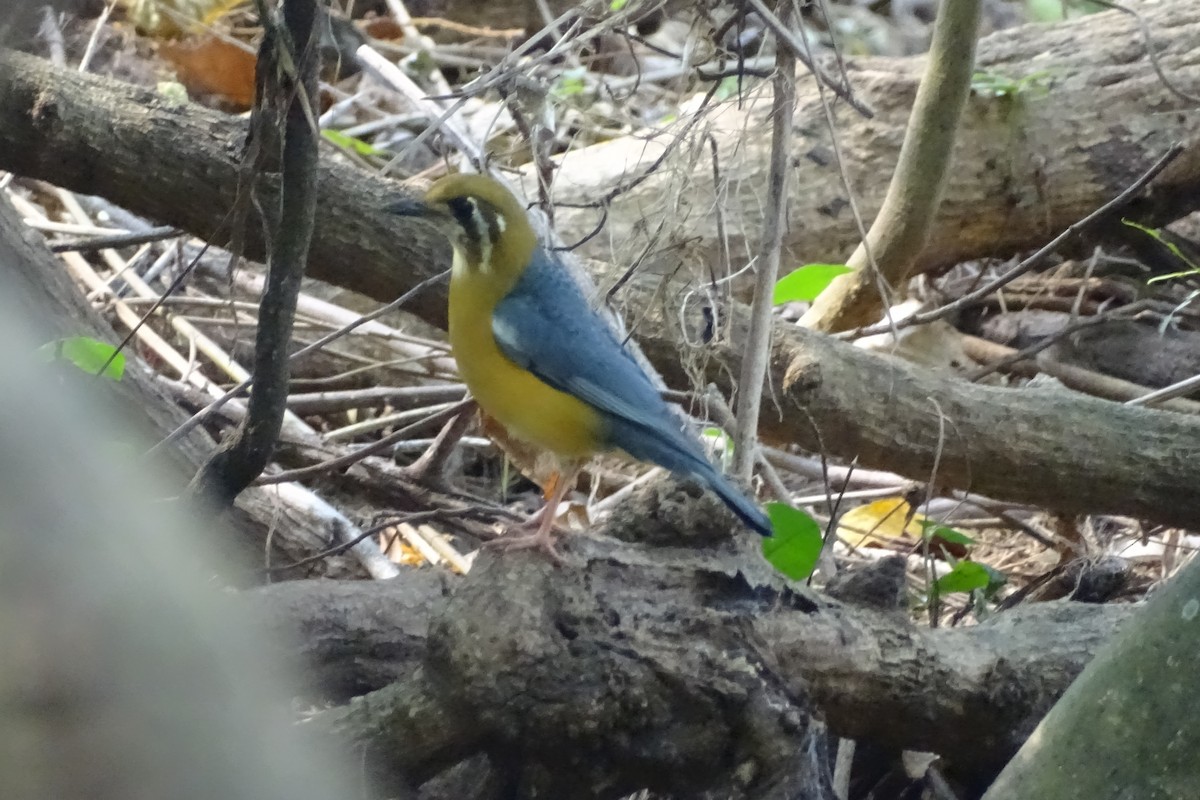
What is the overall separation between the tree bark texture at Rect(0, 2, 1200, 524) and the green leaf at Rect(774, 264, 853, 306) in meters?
0.17

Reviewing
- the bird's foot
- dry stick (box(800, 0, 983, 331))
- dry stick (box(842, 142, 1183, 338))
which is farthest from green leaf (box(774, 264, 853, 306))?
the bird's foot

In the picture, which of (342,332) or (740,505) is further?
(342,332)

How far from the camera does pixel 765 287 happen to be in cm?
304

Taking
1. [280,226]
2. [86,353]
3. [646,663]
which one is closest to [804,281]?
[646,663]

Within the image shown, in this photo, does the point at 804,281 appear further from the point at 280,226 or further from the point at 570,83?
the point at 570,83

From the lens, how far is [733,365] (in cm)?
367

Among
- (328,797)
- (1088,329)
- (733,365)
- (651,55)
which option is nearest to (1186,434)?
(733,365)

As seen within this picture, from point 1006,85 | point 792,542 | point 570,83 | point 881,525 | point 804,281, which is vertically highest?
point 570,83

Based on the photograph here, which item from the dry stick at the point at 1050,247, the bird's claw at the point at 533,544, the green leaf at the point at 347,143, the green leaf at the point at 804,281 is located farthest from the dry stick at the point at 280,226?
the green leaf at the point at 347,143

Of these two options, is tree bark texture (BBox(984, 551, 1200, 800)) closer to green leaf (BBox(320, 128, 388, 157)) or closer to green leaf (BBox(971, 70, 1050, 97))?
green leaf (BBox(971, 70, 1050, 97))

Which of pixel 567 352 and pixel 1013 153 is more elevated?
pixel 567 352

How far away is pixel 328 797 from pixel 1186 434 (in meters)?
3.68

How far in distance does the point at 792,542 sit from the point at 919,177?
1871mm

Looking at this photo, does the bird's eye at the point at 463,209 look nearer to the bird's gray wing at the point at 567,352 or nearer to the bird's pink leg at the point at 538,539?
the bird's gray wing at the point at 567,352
